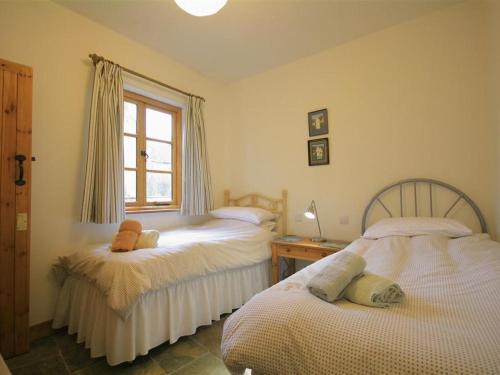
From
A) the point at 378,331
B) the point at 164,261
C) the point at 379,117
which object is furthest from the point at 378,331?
the point at 379,117

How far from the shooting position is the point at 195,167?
2.91 meters

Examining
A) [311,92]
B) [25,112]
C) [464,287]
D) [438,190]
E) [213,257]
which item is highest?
[311,92]

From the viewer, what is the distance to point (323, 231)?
8.75 feet

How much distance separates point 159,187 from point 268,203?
4.41 feet

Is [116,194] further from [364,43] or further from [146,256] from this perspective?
[364,43]

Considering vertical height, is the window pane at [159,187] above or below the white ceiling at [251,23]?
below

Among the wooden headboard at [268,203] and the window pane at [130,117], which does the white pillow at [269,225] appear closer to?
the wooden headboard at [268,203]

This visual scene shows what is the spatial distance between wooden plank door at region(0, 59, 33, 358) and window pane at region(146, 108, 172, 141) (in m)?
1.16

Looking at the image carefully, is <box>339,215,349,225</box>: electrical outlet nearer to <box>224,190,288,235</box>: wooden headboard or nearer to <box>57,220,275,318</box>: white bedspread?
<box>224,190,288,235</box>: wooden headboard

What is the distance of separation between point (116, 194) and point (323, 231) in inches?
82.4

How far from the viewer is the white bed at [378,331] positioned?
1.88 ft

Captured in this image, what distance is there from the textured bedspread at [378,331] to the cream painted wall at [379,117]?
1.33m

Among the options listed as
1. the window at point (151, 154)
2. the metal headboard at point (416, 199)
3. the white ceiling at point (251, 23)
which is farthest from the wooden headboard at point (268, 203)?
the white ceiling at point (251, 23)

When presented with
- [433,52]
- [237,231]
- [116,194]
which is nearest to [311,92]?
[433,52]
